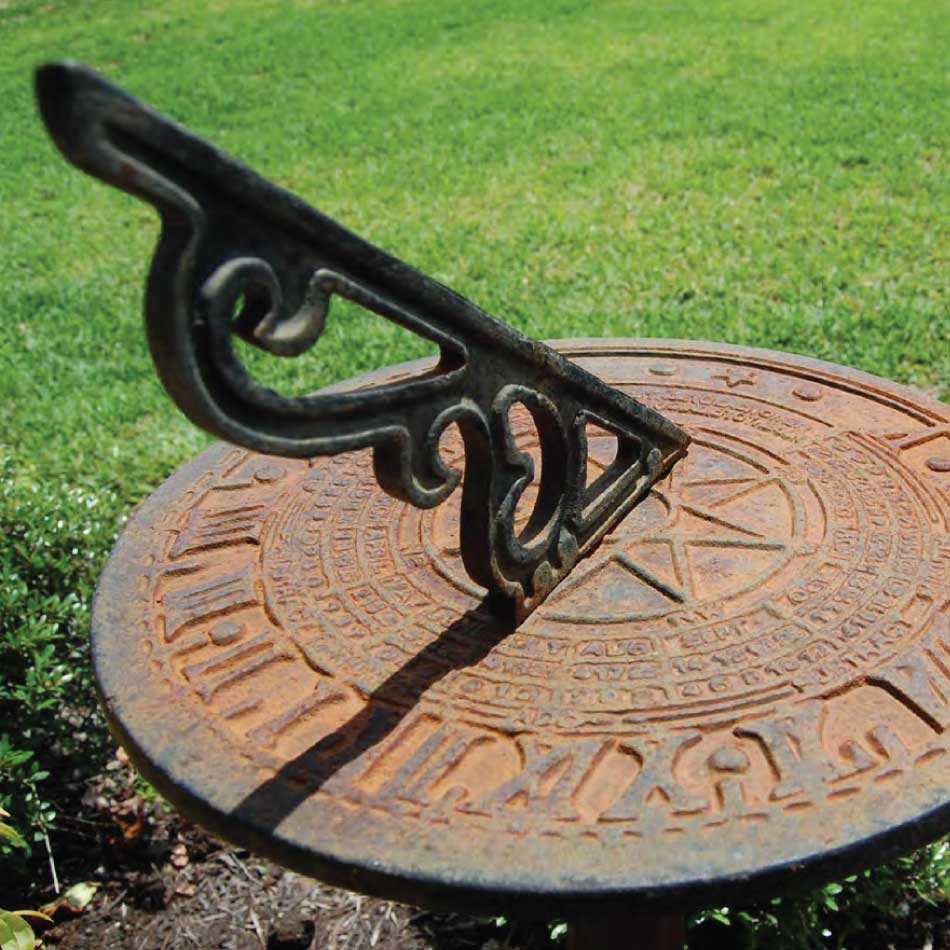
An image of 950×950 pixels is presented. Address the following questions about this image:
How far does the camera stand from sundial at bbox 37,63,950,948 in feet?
4.75

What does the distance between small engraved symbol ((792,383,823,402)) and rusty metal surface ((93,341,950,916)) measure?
122 millimetres

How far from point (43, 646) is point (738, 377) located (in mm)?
1978

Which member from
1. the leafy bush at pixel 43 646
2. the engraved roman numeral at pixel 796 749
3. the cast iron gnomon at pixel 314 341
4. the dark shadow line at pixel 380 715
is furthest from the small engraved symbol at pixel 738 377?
the leafy bush at pixel 43 646

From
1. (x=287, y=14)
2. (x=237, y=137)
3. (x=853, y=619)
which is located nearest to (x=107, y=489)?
(x=853, y=619)

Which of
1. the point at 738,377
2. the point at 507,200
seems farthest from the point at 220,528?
the point at 507,200

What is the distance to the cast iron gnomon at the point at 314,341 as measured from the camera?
1.28 metres

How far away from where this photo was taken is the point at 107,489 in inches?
167

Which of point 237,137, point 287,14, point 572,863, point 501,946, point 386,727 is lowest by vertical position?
point 501,946

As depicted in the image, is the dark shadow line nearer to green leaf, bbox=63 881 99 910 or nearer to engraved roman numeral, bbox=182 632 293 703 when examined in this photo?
engraved roman numeral, bbox=182 632 293 703

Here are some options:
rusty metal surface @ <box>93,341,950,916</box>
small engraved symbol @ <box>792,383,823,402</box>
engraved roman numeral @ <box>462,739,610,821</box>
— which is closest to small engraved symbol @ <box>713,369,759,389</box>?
small engraved symbol @ <box>792,383,823,402</box>

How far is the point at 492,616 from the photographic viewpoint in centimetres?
198

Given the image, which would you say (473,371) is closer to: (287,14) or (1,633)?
(1,633)

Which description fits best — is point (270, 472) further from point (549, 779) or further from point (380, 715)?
point (549, 779)

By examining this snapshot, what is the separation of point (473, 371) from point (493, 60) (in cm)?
912
